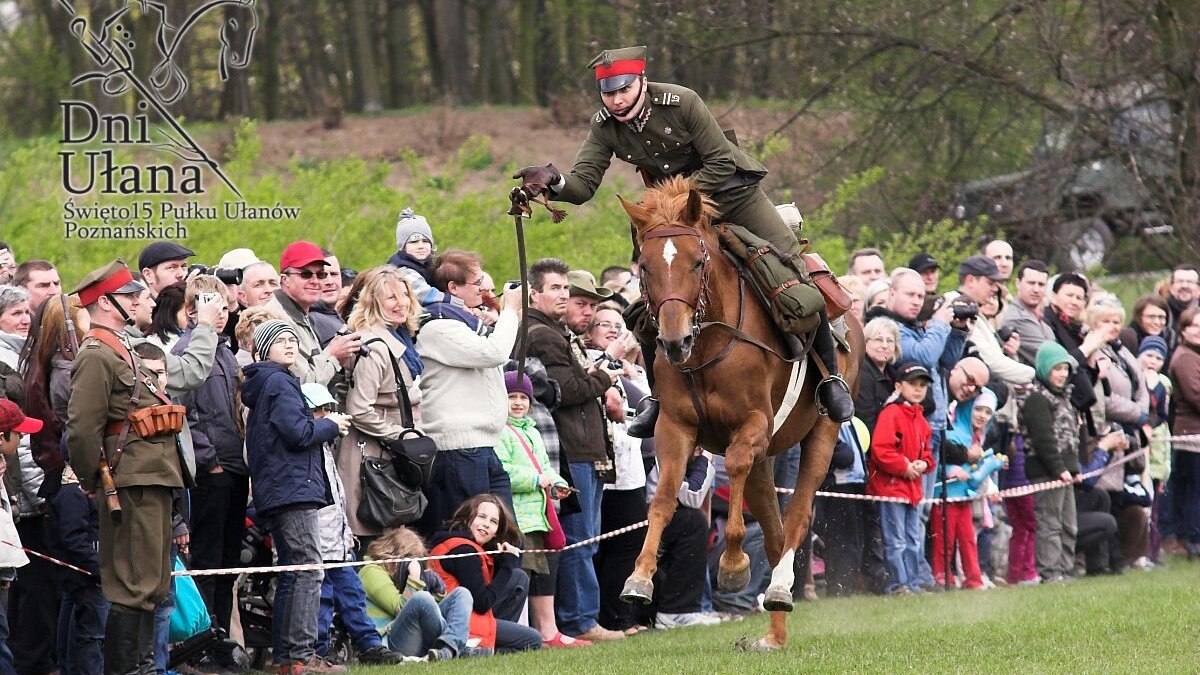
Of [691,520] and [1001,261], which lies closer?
[691,520]

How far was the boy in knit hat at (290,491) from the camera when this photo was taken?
995 centimetres

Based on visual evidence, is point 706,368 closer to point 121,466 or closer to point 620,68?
point 620,68

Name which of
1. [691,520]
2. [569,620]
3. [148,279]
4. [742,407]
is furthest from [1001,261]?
[148,279]

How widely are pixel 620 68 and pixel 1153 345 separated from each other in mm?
9658

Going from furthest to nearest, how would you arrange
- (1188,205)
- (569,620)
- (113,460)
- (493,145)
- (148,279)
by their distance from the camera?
(493,145)
(1188,205)
(569,620)
(148,279)
(113,460)

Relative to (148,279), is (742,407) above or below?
below

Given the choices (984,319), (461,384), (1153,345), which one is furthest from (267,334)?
(1153,345)

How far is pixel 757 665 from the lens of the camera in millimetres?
9375

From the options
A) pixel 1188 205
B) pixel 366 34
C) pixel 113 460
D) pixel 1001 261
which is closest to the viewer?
pixel 113 460

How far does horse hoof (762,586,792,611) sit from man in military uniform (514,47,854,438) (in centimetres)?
121

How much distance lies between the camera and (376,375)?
10.9 meters

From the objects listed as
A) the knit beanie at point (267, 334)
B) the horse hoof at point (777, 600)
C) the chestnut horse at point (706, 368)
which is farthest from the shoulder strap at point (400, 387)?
the horse hoof at point (777, 600)

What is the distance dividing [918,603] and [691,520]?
2003 millimetres

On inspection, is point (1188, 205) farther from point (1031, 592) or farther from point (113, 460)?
point (113, 460)
